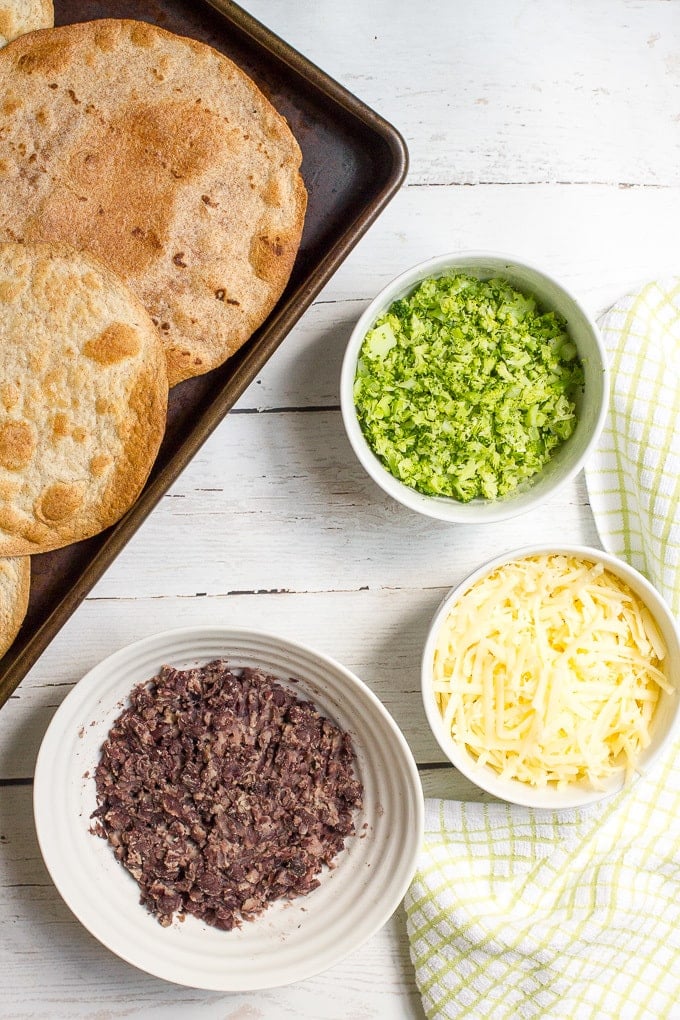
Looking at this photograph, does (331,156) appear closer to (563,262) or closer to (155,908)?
(563,262)

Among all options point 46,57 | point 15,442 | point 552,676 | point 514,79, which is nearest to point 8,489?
point 15,442

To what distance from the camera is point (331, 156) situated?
1998 mm

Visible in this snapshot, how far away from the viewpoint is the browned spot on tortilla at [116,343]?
1.82m

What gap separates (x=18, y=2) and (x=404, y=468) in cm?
141

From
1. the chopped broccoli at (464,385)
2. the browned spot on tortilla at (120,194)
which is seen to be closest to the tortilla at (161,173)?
the browned spot on tortilla at (120,194)

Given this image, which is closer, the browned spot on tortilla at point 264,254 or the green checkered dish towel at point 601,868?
the browned spot on tortilla at point 264,254

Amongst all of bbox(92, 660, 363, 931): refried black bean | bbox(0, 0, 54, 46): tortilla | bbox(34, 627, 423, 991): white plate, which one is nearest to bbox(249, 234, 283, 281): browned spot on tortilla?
bbox(0, 0, 54, 46): tortilla

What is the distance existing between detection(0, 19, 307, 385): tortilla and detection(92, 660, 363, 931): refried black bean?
2.73 feet

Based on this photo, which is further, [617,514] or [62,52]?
[617,514]

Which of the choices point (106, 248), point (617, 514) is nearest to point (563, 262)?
point (617, 514)

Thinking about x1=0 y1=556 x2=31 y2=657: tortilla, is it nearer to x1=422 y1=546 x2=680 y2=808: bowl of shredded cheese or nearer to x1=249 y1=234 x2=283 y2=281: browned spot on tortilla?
x1=249 y1=234 x2=283 y2=281: browned spot on tortilla

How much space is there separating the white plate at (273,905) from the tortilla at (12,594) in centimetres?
21

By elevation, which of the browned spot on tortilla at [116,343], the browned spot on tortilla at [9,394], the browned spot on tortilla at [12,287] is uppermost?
the browned spot on tortilla at [12,287]

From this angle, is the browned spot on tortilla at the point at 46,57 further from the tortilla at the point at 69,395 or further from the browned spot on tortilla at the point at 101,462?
the browned spot on tortilla at the point at 101,462
